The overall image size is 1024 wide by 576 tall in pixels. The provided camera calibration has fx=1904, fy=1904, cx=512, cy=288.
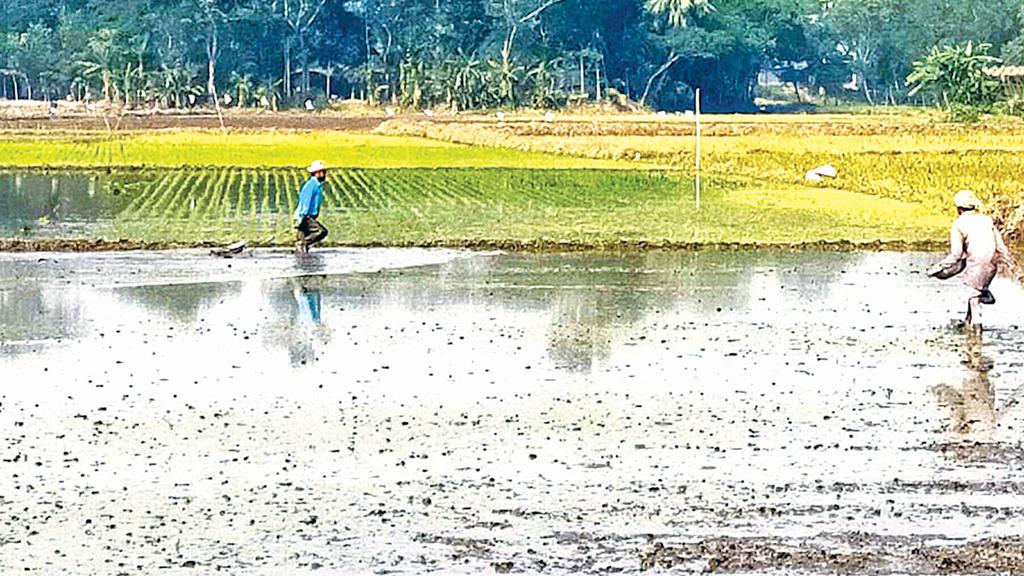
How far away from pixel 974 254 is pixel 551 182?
1966 centimetres

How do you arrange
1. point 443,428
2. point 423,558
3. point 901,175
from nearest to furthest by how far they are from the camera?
1. point 423,558
2. point 443,428
3. point 901,175

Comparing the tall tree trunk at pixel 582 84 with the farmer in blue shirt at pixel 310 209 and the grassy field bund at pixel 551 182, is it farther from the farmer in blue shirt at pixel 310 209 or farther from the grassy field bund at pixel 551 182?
the farmer in blue shirt at pixel 310 209

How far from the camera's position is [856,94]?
3812 inches

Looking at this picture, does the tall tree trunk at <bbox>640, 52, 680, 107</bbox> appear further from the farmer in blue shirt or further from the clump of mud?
the clump of mud

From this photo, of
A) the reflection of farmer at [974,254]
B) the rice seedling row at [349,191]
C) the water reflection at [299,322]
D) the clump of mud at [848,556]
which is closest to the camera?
the clump of mud at [848,556]

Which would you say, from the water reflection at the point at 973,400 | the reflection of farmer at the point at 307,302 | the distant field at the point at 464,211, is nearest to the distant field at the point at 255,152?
the distant field at the point at 464,211

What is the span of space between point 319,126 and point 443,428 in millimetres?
53178

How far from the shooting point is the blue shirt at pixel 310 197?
1906 cm

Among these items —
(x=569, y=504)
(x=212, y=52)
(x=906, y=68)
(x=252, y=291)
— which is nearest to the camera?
(x=569, y=504)

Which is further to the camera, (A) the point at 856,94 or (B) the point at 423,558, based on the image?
(A) the point at 856,94

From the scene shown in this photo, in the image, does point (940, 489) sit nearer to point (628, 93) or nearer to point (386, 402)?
point (386, 402)

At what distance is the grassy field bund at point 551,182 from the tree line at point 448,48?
2495cm

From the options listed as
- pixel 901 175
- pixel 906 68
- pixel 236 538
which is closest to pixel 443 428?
pixel 236 538

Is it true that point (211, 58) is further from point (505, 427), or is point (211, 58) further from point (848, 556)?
point (848, 556)
